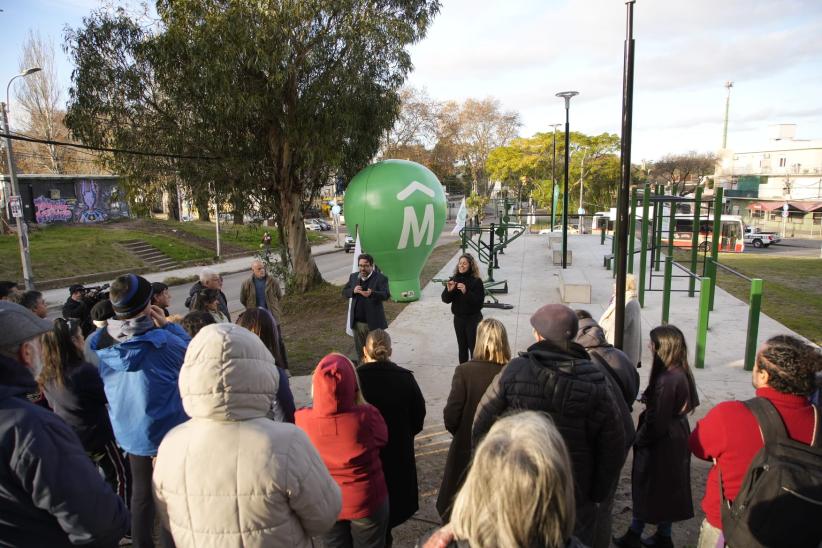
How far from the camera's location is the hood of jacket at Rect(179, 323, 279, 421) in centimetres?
185

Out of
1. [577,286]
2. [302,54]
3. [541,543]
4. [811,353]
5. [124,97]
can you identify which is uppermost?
[302,54]

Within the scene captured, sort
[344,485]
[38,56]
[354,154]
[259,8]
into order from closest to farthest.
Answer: [344,485] < [259,8] < [354,154] < [38,56]

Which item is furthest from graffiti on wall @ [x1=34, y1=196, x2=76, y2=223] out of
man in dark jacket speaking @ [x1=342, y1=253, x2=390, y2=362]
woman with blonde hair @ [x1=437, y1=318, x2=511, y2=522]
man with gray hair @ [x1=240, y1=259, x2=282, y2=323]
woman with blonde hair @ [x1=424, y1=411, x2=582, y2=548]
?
woman with blonde hair @ [x1=424, y1=411, x2=582, y2=548]

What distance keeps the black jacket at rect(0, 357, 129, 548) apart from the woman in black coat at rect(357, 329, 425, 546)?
Result: 146cm

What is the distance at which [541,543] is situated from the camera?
4.73ft

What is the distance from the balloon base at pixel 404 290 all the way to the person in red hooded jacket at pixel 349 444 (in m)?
8.94

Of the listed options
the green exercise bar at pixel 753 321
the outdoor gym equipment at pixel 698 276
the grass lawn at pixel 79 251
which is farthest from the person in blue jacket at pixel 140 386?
the grass lawn at pixel 79 251

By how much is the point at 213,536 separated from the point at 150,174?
1215 centimetres

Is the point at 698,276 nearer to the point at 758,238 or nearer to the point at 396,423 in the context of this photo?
the point at 396,423

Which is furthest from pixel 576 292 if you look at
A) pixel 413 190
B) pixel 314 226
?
pixel 314 226

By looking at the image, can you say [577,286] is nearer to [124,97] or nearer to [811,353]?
[811,353]

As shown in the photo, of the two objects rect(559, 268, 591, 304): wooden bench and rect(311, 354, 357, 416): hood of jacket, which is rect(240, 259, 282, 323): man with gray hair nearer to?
rect(311, 354, 357, 416): hood of jacket

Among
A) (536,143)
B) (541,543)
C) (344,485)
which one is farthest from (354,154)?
(536,143)

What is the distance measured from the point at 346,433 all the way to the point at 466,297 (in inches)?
160
